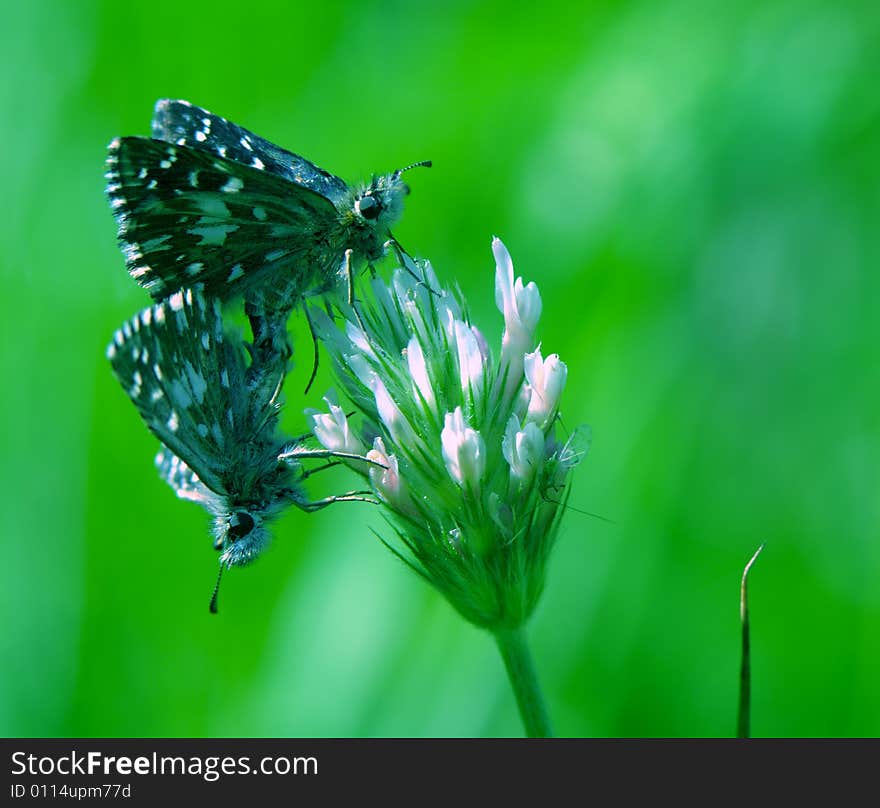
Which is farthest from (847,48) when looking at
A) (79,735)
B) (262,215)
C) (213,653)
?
(79,735)

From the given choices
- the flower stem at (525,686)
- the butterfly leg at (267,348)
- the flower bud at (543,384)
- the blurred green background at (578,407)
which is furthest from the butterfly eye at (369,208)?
the blurred green background at (578,407)

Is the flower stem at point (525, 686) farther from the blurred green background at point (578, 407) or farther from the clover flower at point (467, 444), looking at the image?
the blurred green background at point (578, 407)

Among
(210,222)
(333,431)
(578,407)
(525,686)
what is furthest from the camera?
(578,407)

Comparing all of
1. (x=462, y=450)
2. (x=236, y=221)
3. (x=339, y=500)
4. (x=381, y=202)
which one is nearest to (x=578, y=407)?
(x=381, y=202)

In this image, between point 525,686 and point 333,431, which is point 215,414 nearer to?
point 333,431

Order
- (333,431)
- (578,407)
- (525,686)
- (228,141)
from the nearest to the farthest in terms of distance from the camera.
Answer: (525,686)
(333,431)
(228,141)
(578,407)

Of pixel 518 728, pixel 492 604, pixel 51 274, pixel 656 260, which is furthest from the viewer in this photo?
pixel 51 274

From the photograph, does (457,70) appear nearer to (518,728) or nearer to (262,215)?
(262,215)
